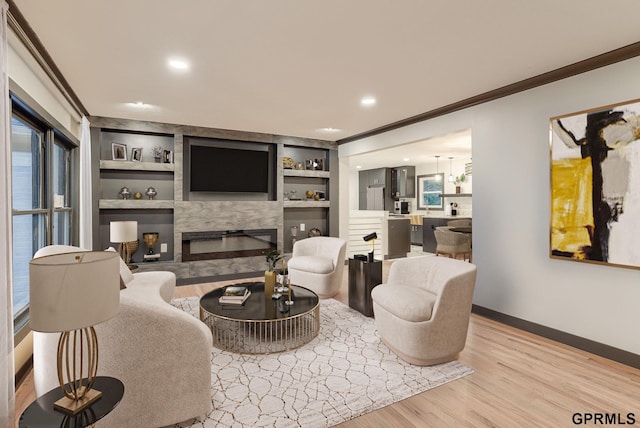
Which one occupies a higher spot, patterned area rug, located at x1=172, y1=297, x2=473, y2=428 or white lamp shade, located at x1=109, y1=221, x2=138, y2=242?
white lamp shade, located at x1=109, y1=221, x2=138, y2=242

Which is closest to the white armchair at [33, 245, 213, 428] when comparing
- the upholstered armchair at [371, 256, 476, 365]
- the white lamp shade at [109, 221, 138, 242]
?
the upholstered armchair at [371, 256, 476, 365]

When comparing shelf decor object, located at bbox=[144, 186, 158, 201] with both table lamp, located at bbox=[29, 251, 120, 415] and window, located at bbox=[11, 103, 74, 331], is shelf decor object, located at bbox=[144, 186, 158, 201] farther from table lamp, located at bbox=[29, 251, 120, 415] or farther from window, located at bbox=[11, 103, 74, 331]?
table lamp, located at bbox=[29, 251, 120, 415]

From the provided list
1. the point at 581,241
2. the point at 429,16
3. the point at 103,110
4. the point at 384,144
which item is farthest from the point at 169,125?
the point at 581,241

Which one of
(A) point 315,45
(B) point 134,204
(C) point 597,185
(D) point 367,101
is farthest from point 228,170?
(C) point 597,185

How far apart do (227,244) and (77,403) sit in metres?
4.53

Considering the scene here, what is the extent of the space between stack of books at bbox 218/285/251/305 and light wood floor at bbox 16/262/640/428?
146 centimetres

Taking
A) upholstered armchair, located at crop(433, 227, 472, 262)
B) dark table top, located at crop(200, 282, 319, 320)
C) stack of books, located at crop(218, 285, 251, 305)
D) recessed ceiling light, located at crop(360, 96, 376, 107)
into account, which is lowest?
dark table top, located at crop(200, 282, 319, 320)

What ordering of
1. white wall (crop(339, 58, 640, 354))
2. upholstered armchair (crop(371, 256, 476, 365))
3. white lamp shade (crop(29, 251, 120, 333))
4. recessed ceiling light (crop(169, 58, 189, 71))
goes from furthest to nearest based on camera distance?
recessed ceiling light (crop(169, 58, 189, 71)) → white wall (crop(339, 58, 640, 354)) → upholstered armchair (crop(371, 256, 476, 365)) → white lamp shade (crop(29, 251, 120, 333))

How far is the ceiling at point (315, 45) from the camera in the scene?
2.21 m

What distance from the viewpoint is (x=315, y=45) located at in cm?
268

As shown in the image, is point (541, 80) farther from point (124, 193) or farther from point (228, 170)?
point (124, 193)

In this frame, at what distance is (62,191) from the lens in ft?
14.5

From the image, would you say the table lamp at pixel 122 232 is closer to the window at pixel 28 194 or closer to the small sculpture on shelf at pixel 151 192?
the window at pixel 28 194

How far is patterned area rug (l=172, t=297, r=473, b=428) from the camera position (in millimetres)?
2104
